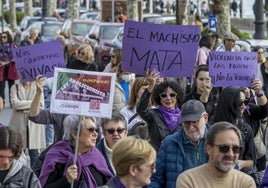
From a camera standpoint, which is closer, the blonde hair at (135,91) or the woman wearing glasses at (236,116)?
the woman wearing glasses at (236,116)

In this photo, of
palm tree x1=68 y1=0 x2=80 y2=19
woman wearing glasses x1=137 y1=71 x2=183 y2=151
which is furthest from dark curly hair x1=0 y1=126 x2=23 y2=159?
palm tree x1=68 y1=0 x2=80 y2=19

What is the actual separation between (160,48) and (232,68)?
918 millimetres

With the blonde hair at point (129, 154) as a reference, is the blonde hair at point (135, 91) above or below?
below

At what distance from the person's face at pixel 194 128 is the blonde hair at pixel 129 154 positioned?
1360 mm

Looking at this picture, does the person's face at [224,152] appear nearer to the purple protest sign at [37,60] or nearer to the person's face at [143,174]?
the person's face at [143,174]

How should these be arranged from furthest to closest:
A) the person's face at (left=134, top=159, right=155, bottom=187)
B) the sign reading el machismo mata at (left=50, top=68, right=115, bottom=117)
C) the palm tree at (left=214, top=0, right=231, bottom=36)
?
the palm tree at (left=214, top=0, right=231, bottom=36) → the sign reading el machismo mata at (left=50, top=68, right=115, bottom=117) → the person's face at (left=134, top=159, right=155, bottom=187)

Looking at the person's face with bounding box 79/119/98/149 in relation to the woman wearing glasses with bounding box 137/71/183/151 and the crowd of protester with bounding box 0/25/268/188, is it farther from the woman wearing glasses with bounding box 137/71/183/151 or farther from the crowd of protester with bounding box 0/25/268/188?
the woman wearing glasses with bounding box 137/71/183/151

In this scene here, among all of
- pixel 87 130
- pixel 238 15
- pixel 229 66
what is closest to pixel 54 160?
pixel 87 130

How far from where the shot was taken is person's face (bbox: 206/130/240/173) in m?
5.93

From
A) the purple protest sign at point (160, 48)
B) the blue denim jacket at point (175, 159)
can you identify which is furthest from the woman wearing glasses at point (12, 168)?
the purple protest sign at point (160, 48)

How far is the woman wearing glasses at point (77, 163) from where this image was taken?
283 inches

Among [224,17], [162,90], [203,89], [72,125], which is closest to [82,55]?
[203,89]

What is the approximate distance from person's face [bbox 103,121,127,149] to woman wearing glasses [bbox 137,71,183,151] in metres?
0.89

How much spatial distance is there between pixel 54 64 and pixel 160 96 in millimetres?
1835
